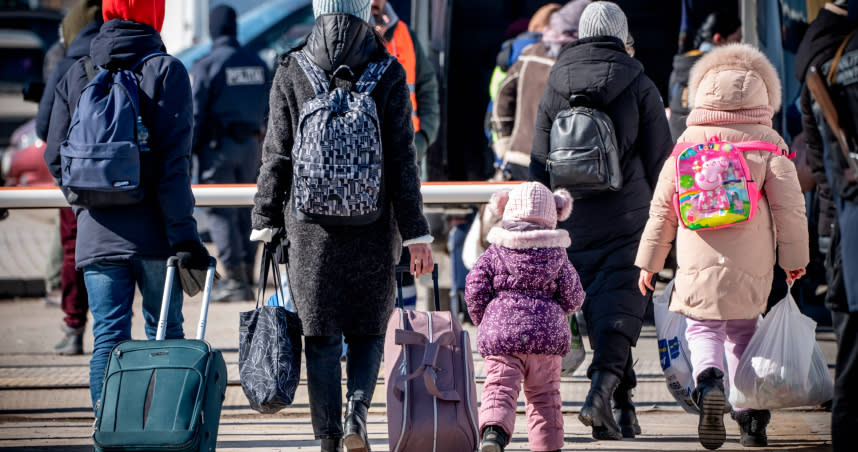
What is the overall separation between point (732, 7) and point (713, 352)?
4.91 m

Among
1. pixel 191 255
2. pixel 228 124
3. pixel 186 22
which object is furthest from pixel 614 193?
pixel 186 22

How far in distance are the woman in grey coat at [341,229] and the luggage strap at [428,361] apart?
0.63 feet

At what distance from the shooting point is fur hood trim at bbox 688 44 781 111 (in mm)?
4945

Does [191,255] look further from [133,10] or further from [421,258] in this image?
[133,10]

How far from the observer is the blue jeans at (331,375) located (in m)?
4.57

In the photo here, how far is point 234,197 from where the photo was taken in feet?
18.2

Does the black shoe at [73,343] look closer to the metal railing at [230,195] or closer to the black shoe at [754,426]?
the metal railing at [230,195]

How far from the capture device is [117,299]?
15.4ft

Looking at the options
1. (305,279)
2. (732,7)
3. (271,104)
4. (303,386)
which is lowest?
(303,386)

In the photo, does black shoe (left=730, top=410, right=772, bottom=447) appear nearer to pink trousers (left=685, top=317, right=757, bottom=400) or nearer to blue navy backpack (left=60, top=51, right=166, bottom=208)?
pink trousers (left=685, top=317, right=757, bottom=400)

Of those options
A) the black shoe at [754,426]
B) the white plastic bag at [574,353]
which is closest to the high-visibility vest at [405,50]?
the white plastic bag at [574,353]

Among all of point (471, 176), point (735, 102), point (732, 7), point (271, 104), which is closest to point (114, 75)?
point (271, 104)

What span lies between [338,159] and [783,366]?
1.87 m

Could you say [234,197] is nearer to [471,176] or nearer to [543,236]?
[543,236]
